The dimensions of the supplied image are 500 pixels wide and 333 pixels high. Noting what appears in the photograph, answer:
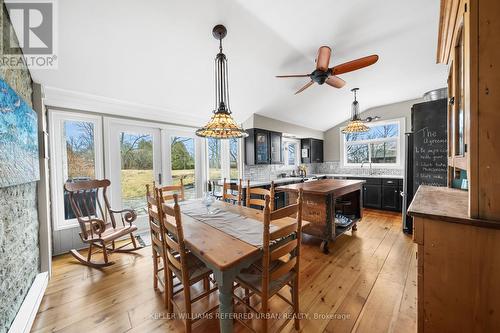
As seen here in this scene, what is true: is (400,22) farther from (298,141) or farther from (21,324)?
(21,324)

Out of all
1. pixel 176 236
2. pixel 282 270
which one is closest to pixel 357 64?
pixel 282 270

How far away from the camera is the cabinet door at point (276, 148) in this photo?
4.64 meters

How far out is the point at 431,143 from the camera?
2.61 metres

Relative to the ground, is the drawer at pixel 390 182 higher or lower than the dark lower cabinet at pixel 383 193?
higher

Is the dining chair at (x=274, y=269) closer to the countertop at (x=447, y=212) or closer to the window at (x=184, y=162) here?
the countertop at (x=447, y=212)

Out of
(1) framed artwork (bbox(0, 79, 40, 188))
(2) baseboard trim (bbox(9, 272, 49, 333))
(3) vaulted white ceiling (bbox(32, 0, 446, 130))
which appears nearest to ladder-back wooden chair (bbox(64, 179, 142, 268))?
(2) baseboard trim (bbox(9, 272, 49, 333))

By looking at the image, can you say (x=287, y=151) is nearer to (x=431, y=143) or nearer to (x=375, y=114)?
(x=375, y=114)

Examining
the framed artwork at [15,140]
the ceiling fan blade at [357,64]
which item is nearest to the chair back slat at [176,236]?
the framed artwork at [15,140]

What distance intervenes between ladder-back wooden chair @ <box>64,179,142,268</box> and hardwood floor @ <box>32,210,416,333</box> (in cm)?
15

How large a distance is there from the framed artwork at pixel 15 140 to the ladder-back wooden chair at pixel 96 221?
0.67 m

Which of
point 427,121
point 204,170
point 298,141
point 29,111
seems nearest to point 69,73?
point 29,111

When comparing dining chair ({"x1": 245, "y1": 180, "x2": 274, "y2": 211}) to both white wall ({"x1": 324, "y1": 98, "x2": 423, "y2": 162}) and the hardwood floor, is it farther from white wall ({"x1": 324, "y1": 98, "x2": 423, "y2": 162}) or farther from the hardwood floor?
white wall ({"x1": 324, "y1": 98, "x2": 423, "y2": 162})

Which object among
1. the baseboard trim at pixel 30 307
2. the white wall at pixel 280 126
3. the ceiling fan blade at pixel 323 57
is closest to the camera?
the baseboard trim at pixel 30 307

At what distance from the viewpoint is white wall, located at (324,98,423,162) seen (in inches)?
198
